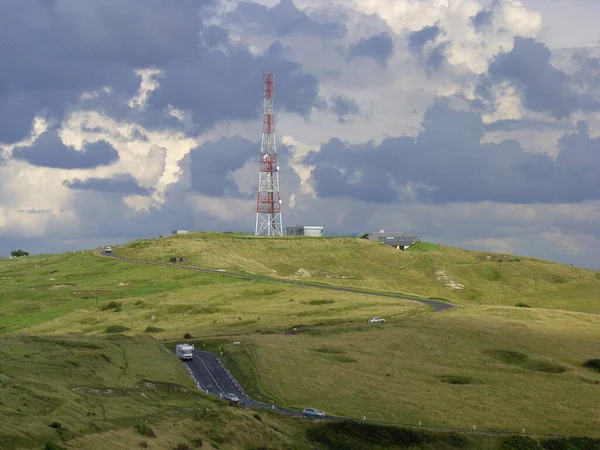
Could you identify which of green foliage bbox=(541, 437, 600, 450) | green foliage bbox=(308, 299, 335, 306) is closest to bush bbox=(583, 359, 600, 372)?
green foliage bbox=(541, 437, 600, 450)

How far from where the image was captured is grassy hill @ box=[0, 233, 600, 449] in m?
59.4

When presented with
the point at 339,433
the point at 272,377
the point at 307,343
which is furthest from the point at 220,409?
the point at 307,343

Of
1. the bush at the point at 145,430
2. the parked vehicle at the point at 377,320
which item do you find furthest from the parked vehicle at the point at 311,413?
the parked vehicle at the point at 377,320

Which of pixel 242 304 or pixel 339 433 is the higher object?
pixel 242 304

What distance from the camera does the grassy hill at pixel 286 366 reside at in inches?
2340

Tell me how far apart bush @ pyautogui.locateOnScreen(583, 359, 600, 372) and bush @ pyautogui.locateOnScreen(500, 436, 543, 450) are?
121ft

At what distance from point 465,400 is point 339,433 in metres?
23.0

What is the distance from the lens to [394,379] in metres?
89.6

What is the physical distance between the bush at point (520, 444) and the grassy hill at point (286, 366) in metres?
1.40

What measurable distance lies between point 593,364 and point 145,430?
72387 mm

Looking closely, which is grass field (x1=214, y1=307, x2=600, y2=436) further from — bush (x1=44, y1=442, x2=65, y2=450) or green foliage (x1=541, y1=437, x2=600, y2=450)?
bush (x1=44, y1=442, x2=65, y2=450)

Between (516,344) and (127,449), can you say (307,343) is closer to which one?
(516,344)

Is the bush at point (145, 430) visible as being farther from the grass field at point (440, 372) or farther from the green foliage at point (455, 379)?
the green foliage at point (455, 379)

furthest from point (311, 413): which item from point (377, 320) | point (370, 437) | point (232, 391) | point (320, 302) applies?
point (320, 302)
